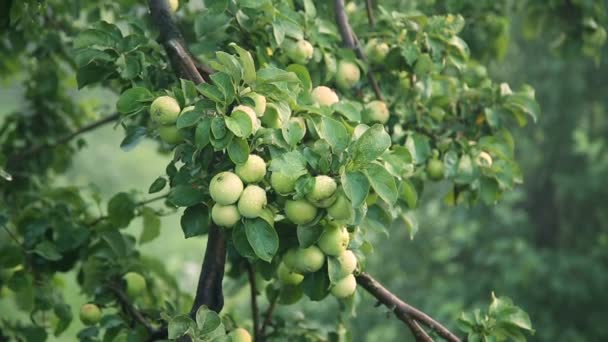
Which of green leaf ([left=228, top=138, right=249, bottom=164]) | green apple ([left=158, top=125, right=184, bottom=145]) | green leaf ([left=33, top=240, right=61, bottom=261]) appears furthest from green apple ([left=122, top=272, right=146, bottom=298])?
green leaf ([left=228, top=138, right=249, bottom=164])

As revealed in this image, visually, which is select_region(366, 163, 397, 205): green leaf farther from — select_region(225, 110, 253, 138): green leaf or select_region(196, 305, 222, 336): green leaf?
select_region(196, 305, 222, 336): green leaf

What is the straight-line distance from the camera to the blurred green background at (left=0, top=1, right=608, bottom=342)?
396cm

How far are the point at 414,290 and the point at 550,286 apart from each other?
2.67ft

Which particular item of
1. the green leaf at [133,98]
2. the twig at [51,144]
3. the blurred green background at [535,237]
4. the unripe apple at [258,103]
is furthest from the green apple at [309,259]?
the blurred green background at [535,237]

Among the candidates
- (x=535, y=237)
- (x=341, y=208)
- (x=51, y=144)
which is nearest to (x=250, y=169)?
(x=341, y=208)

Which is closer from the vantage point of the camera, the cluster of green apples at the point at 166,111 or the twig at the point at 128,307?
the cluster of green apples at the point at 166,111

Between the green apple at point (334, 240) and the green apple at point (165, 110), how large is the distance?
0.27 meters

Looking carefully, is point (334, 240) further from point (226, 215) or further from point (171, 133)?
point (171, 133)

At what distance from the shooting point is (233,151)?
109 cm

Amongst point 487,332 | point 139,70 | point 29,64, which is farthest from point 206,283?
point 29,64

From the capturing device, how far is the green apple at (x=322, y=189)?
106cm

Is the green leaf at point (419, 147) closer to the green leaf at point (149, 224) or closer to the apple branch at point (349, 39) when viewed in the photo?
A: the apple branch at point (349, 39)

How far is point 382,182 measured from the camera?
42.8 inches

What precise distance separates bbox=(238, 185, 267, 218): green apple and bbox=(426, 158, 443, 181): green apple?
0.51 metres
